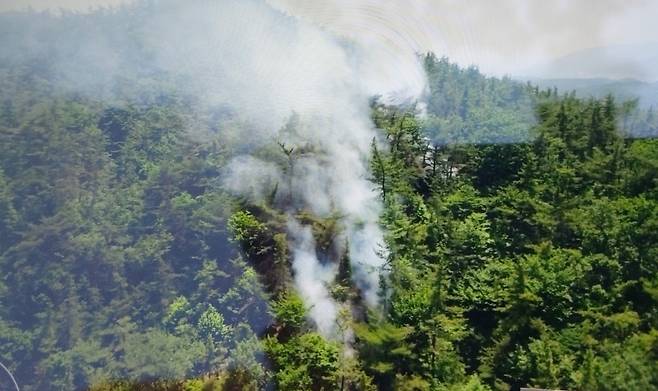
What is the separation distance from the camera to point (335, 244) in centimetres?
1806

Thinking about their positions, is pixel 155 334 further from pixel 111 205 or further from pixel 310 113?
pixel 310 113

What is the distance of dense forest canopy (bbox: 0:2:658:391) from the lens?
1435 cm

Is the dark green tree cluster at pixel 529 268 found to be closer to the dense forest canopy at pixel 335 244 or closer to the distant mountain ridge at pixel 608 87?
the dense forest canopy at pixel 335 244

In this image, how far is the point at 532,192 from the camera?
57.9 feet

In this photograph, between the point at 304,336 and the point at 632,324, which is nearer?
the point at 632,324

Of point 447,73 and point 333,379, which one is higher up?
point 447,73

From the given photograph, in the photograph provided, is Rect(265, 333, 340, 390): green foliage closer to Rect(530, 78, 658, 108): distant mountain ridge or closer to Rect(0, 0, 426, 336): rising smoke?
Rect(0, 0, 426, 336): rising smoke

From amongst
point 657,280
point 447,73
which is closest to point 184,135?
point 447,73

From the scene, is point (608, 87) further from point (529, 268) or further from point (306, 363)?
point (306, 363)

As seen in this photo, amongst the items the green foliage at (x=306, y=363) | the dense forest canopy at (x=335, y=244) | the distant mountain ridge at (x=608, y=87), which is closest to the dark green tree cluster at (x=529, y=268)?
the dense forest canopy at (x=335, y=244)

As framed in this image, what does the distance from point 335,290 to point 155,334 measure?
243 inches

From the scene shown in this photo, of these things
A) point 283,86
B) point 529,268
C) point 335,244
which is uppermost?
point 283,86

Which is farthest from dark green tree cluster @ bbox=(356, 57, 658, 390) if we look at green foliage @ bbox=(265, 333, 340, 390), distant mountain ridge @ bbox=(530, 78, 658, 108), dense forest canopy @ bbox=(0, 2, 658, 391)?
distant mountain ridge @ bbox=(530, 78, 658, 108)

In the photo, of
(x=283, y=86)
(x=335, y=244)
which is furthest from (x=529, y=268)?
(x=283, y=86)
